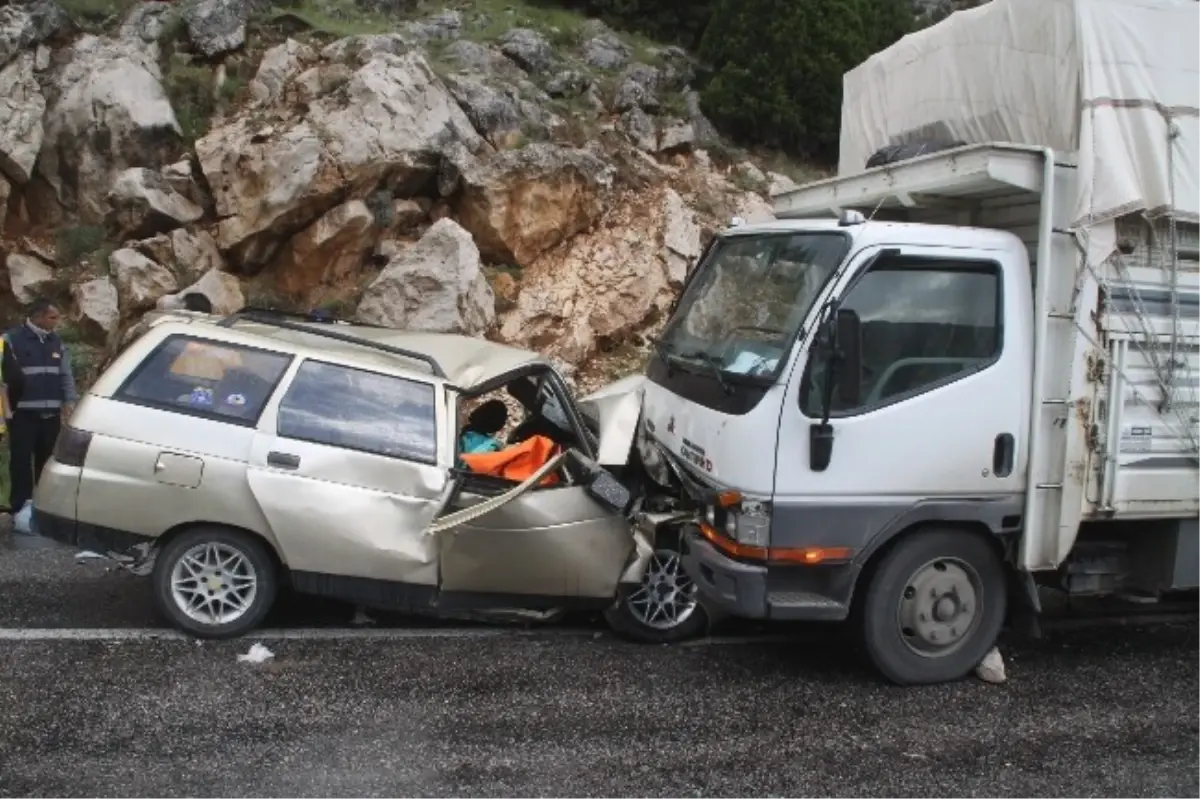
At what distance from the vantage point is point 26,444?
7891mm

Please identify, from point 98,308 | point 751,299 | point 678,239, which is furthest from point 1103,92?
point 98,308

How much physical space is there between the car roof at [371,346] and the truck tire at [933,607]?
2.43m

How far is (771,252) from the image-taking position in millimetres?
5492

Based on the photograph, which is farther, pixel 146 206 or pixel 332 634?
pixel 146 206

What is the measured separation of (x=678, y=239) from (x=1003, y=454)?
7908 mm

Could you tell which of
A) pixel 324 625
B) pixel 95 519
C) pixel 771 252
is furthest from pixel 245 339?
pixel 771 252

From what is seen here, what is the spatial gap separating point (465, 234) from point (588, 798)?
839 centimetres

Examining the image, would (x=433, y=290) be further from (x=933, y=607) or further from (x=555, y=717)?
(x=933, y=607)

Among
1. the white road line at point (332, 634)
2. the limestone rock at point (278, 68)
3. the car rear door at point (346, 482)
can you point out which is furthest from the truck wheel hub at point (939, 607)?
the limestone rock at point (278, 68)

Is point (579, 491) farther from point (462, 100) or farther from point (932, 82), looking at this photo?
point (462, 100)

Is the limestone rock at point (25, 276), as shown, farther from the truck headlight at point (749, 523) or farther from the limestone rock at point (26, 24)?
the truck headlight at point (749, 523)

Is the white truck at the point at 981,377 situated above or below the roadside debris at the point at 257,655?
above

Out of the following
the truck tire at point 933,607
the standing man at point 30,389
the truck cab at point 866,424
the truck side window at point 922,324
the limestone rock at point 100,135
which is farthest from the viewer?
the limestone rock at point 100,135

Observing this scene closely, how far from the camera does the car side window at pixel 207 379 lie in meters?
5.59
